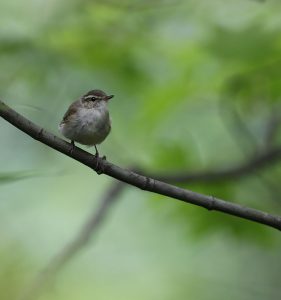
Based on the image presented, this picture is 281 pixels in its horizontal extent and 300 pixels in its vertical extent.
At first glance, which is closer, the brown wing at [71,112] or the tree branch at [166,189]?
the tree branch at [166,189]

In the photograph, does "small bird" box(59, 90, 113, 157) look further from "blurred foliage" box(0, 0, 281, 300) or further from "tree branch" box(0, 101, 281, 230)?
"tree branch" box(0, 101, 281, 230)

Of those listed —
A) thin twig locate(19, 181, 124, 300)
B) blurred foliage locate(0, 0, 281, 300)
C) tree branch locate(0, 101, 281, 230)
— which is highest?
tree branch locate(0, 101, 281, 230)

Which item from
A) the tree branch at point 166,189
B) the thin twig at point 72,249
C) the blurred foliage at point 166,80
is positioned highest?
the tree branch at point 166,189

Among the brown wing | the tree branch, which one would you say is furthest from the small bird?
the tree branch

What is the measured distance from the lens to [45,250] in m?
5.90

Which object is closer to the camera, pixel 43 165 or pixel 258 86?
pixel 258 86

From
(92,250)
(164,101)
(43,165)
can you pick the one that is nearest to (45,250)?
(92,250)

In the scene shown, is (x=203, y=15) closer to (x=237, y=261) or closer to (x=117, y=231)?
(x=117, y=231)

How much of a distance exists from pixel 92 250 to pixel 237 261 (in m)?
1.60

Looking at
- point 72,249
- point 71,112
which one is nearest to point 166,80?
point 71,112

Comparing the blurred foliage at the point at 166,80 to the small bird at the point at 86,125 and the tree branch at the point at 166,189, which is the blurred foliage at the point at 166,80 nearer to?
the small bird at the point at 86,125

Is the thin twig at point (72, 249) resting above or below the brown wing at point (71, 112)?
below

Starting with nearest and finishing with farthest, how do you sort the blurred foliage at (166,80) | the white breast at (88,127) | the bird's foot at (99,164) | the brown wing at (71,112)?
the bird's foot at (99,164) < the white breast at (88,127) < the brown wing at (71,112) < the blurred foliage at (166,80)

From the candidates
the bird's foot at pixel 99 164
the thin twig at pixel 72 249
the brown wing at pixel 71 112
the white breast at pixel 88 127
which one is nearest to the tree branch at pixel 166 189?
the bird's foot at pixel 99 164
